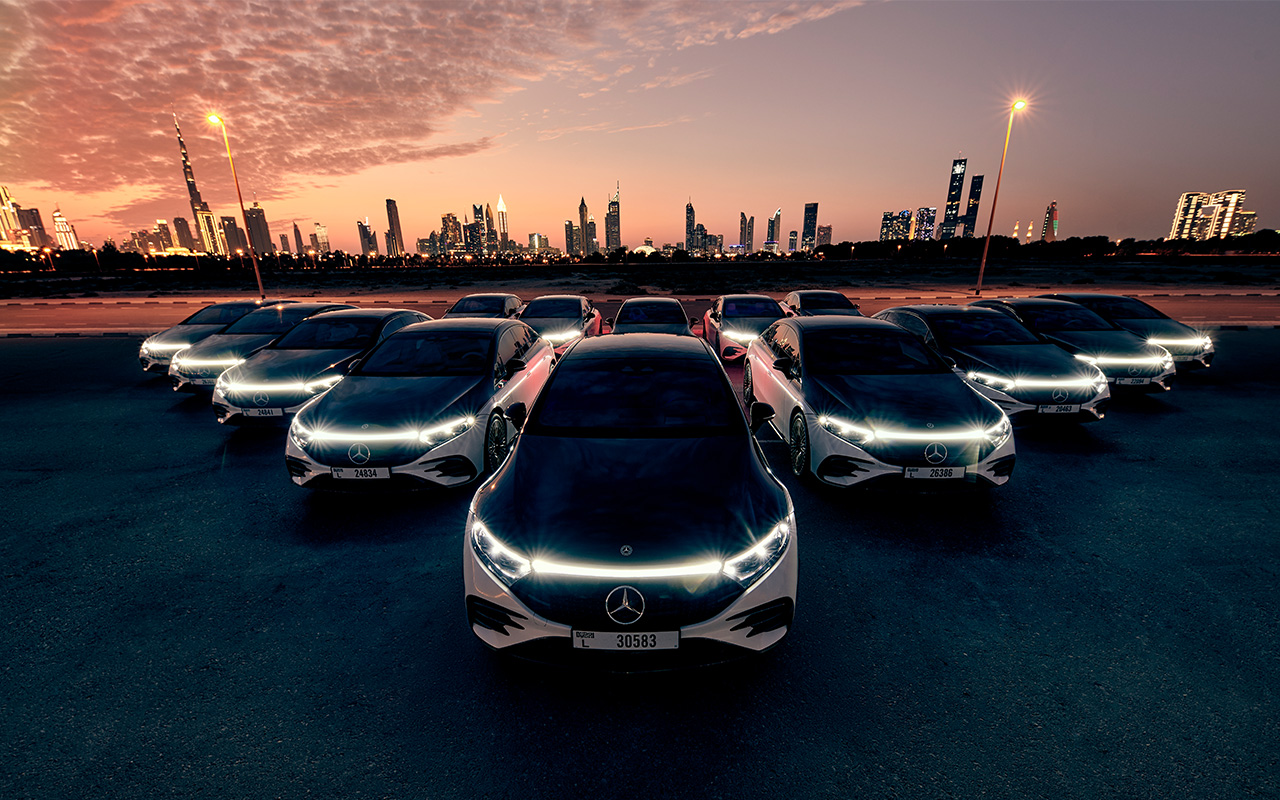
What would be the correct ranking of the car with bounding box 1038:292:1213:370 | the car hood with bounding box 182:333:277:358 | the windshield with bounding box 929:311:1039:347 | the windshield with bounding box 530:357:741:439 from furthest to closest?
1. the car with bounding box 1038:292:1213:370
2. the car hood with bounding box 182:333:277:358
3. the windshield with bounding box 929:311:1039:347
4. the windshield with bounding box 530:357:741:439

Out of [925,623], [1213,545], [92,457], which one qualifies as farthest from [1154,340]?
[92,457]

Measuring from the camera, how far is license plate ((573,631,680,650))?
7.80 feet

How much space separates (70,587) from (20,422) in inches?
240

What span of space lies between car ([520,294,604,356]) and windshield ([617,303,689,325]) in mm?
883

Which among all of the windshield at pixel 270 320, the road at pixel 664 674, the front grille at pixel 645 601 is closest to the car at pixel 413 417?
the road at pixel 664 674

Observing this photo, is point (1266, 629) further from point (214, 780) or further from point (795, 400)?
point (214, 780)

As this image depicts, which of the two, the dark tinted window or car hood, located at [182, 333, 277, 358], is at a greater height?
the dark tinted window

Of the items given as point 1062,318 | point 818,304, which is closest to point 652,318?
point 818,304

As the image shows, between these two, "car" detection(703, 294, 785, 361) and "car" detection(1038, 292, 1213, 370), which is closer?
"car" detection(1038, 292, 1213, 370)

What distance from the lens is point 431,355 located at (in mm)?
5770

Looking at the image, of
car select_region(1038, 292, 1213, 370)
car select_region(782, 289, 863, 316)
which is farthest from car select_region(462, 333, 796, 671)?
car select_region(1038, 292, 1213, 370)

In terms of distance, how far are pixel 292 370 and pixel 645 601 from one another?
6.24m

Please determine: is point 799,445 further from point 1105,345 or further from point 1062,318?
point 1062,318

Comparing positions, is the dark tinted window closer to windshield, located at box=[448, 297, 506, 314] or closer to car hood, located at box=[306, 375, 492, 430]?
windshield, located at box=[448, 297, 506, 314]
